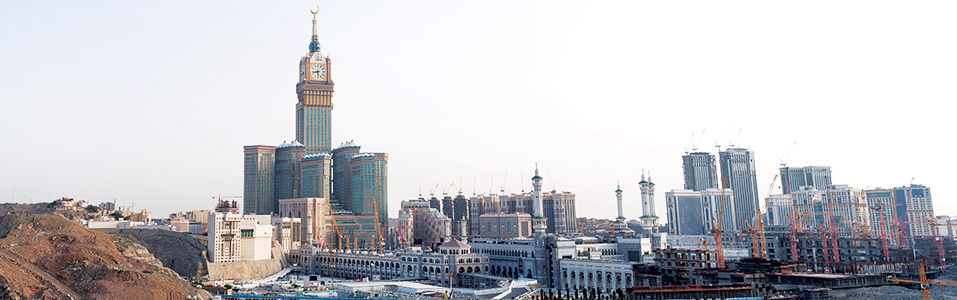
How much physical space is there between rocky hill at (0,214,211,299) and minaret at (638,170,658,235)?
83224mm

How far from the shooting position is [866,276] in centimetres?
9450

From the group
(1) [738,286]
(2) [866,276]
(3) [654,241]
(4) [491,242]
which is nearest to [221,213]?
(4) [491,242]

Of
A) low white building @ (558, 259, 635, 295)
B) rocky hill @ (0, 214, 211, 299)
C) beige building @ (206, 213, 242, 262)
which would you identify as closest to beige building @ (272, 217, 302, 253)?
beige building @ (206, 213, 242, 262)

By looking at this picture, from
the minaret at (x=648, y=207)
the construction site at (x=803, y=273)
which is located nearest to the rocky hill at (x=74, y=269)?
the construction site at (x=803, y=273)

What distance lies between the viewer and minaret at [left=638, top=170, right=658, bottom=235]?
462 ft

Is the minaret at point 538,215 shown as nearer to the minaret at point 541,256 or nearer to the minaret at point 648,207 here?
the minaret at point 541,256

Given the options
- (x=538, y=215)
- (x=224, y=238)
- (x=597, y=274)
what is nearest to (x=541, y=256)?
(x=538, y=215)

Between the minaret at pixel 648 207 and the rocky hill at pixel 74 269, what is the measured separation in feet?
273

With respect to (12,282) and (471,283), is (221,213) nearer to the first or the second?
(471,283)

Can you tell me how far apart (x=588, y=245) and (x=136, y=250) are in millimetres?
82314

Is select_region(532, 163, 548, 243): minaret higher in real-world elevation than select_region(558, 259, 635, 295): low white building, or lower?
higher

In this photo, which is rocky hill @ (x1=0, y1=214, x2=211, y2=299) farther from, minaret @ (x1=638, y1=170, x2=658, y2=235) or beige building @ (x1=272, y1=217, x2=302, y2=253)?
minaret @ (x1=638, y1=170, x2=658, y2=235)

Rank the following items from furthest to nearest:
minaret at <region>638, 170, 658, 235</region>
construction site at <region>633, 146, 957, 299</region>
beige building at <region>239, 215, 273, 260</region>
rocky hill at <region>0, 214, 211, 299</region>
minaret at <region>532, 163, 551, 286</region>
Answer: beige building at <region>239, 215, 273, 260</region> → minaret at <region>638, 170, 658, 235</region> → minaret at <region>532, 163, 551, 286</region> → rocky hill at <region>0, 214, 211, 299</region> → construction site at <region>633, 146, 957, 299</region>

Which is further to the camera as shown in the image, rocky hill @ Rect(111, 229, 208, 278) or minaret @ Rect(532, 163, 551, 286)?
rocky hill @ Rect(111, 229, 208, 278)
